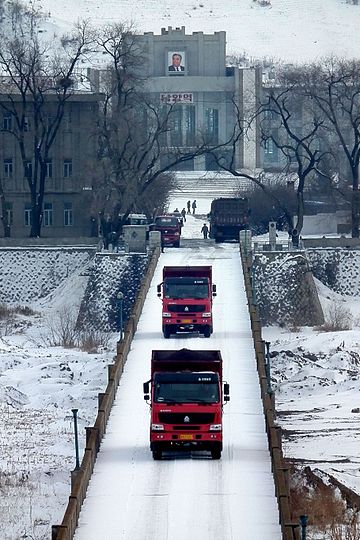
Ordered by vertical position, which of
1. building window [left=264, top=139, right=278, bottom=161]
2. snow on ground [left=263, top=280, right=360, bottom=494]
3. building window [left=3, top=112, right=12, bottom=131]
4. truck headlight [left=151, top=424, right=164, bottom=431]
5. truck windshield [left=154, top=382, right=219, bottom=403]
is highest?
building window [left=3, top=112, right=12, bottom=131]

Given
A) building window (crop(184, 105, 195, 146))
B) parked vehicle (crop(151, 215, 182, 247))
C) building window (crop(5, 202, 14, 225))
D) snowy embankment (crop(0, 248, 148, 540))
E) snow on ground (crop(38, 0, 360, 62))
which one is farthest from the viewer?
snow on ground (crop(38, 0, 360, 62))

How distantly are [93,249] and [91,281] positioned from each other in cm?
422

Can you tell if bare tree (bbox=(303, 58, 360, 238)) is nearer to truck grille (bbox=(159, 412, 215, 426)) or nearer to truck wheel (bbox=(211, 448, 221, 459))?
truck wheel (bbox=(211, 448, 221, 459))

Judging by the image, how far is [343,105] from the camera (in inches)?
3378

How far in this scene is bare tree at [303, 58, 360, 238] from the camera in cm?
7484

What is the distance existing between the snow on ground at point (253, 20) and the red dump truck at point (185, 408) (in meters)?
132

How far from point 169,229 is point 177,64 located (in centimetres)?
4135

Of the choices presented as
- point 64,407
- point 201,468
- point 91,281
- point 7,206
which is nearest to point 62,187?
point 7,206

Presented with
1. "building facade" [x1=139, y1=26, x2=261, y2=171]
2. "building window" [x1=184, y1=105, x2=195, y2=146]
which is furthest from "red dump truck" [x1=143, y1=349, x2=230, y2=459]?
"building window" [x1=184, y1=105, x2=195, y2=146]

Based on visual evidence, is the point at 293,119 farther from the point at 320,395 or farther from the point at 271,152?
the point at 320,395

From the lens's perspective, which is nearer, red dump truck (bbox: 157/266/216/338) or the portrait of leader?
red dump truck (bbox: 157/266/216/338)

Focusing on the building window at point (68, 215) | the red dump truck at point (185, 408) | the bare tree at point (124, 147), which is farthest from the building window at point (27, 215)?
the red dump truck at point (185, 408)

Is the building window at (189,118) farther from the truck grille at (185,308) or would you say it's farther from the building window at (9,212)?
the truck grille at (185,308)

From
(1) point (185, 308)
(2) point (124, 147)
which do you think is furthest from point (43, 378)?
(2) point (124, 147)
